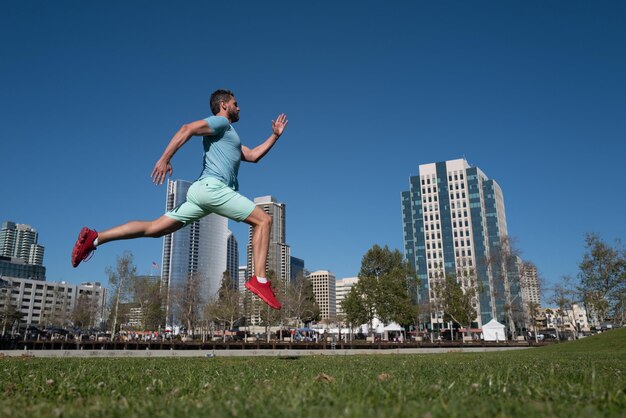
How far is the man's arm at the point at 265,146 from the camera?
273 inches

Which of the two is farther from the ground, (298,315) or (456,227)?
(456,227)

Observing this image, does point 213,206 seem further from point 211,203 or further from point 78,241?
point 78,241

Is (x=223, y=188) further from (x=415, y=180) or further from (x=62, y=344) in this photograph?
(x=415, y=180)

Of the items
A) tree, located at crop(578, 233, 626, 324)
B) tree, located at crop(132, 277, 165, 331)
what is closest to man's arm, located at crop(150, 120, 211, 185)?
tree, located at crop(578, 233, 626, 324)

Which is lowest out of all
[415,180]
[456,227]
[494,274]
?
[494,274]

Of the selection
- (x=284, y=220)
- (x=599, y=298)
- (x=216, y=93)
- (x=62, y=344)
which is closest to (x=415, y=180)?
(x=284, y=220)

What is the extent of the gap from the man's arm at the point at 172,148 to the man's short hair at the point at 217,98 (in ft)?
2.95

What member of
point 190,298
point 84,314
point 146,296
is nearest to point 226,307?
point 190,298

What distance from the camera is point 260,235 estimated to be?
634 centimetres

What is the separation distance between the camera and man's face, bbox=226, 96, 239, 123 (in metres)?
6.62

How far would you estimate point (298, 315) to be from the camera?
205 ft

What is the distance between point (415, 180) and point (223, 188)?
129 m

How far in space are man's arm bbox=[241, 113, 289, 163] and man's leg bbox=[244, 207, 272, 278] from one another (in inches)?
37.6

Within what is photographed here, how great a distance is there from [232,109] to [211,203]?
1.50 m
